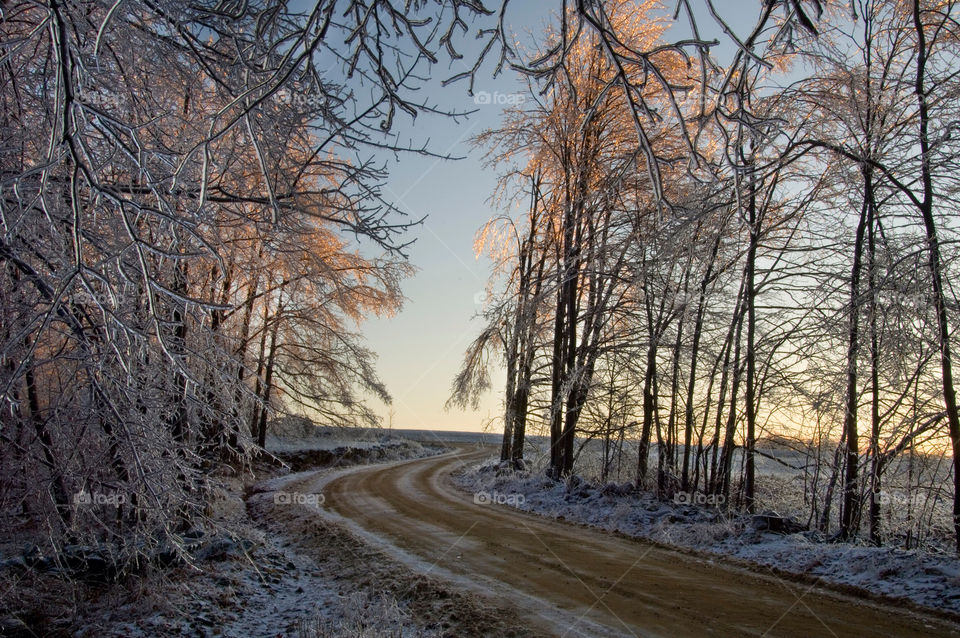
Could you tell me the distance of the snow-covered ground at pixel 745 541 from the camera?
629 cm

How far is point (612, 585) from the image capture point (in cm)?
639

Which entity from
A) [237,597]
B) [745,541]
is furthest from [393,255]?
[745,541]

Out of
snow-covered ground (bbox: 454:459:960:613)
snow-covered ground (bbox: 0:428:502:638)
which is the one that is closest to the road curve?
snow-covered ground (bbox: 454:459:960:613)

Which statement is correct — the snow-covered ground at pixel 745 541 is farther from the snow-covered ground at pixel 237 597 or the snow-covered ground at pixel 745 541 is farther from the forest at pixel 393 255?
the snow-covered ground at pixel 237 597

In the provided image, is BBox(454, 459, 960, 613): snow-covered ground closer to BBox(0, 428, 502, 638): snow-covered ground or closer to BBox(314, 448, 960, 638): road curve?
BBox(314, 448, 960, 638): road curve

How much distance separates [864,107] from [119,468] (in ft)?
35.5

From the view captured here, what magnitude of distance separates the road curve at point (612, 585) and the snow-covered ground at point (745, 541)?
483 millimetres

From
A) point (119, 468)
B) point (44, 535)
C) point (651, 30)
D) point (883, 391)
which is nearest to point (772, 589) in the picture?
point (883, 391)

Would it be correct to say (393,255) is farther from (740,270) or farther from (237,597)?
(740,270)

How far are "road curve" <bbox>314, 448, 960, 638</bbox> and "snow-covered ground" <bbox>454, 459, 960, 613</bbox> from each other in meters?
0.48

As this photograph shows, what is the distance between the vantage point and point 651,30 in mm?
13648

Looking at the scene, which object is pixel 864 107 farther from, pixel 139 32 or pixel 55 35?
pixel 55 35

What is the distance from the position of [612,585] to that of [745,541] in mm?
3254

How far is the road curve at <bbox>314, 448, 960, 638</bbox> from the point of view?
5.19m
